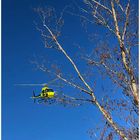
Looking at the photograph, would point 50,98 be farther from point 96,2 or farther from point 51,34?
point 96,2

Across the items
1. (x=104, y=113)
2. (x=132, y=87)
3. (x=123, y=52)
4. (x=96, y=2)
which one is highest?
(x=96, y=2)

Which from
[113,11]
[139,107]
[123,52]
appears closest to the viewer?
[139,107]

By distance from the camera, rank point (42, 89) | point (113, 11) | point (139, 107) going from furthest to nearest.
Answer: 1. point (42, 89)
2. point (113, 11)
3. point (139, 107)

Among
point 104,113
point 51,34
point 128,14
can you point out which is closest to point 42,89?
point 51,34

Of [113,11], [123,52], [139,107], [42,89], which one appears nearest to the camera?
[139,107]

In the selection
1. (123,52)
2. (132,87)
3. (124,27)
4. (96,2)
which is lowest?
(132,87)

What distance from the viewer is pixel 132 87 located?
9.32 m

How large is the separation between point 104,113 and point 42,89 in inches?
96.3

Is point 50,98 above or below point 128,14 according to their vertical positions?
below

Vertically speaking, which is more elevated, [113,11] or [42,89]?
[113,11]

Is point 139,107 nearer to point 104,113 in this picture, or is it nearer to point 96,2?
point 104,113

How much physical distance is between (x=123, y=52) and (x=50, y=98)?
2.50 meters

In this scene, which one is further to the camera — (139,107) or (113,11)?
(113,11)

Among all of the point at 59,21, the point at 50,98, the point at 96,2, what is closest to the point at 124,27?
the point at 96,2
